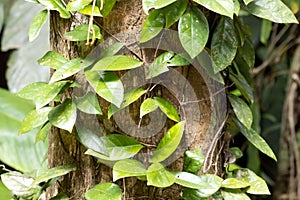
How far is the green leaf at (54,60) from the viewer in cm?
81

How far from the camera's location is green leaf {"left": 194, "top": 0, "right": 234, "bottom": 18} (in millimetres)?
729

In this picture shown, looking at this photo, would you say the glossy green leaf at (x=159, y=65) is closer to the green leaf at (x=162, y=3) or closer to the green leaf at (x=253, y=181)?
the green leaf at (x=162, y=3)

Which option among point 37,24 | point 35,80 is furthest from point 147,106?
point 35,80

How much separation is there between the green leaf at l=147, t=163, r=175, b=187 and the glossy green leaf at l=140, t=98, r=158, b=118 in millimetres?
89

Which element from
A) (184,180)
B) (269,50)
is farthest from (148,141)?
(269,50)

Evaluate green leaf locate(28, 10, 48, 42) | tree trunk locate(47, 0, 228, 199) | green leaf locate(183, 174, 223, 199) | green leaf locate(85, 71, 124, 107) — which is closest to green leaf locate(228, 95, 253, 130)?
tree trunk locate(47, 0, 228, 199)

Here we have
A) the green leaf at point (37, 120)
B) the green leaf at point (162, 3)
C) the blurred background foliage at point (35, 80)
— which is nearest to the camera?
the green leaf at point (162, 3)

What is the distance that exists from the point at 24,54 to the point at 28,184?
887 millimetres

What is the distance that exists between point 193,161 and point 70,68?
0.25 m

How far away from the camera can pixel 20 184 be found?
35.3 inches

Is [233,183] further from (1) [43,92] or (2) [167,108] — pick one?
(1) [43,92]

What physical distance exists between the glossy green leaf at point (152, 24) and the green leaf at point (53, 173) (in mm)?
254

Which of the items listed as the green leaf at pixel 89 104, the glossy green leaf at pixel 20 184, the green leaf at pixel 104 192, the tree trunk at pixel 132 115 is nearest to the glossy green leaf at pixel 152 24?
the tree trunk at pixel 132 115

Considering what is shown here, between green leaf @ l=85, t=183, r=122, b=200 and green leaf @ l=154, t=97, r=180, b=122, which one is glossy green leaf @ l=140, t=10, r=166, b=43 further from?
green leaf @ l=85, t=183, r=122, b=200
